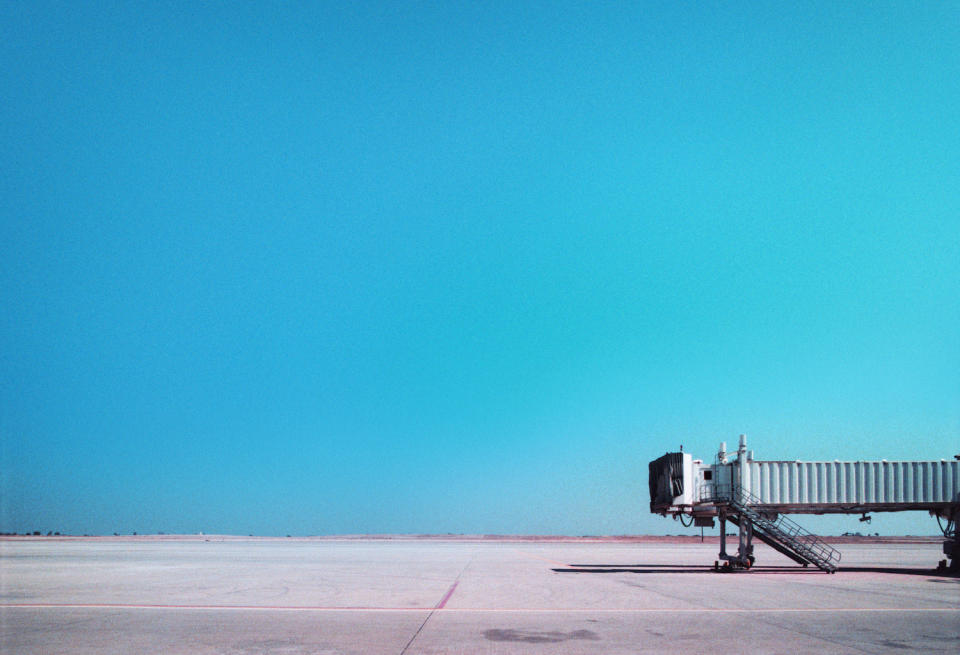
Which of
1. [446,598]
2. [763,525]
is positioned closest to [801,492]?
[763,525]

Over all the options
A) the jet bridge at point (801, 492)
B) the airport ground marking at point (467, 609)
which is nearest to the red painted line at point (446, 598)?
the airport ground marking at point (467, 609)

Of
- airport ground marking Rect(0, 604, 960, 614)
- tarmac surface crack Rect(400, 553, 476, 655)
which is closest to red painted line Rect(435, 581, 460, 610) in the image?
tarmac surface crack Rect(400, 553, 476, 655)

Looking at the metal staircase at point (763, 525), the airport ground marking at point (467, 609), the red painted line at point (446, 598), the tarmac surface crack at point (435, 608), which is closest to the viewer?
the tarmac surface crack at point (435, 608)

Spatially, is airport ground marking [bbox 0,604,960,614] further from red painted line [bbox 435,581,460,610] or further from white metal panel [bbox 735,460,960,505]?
white metal panel [bbox 735,460,960,505]

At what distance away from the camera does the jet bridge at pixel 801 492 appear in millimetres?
38094

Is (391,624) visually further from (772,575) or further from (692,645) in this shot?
(772,575)

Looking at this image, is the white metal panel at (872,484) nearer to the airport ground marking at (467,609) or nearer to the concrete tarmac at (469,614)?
the concrete tarmac at (469,614)

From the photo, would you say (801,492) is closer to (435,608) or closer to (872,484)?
(872,484)

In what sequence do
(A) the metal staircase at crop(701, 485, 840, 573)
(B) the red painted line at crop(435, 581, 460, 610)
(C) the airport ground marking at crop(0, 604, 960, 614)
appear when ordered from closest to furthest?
(C) the airport ground marking at crop(0, 604, 960, 614)
(B) the red painted line at crop(435, 581, 460, 610)
(A) the metal staircase at crop(701, 485, 840, 573)

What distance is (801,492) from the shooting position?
1515 inches

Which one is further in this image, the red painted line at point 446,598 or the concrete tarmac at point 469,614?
the red painted line at point 446,598

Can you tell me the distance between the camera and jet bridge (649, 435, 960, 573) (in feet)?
125

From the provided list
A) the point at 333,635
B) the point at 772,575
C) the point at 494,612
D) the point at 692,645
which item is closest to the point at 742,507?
the point at 772,575

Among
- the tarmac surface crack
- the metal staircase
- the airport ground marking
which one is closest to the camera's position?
the tarmac surface crack
